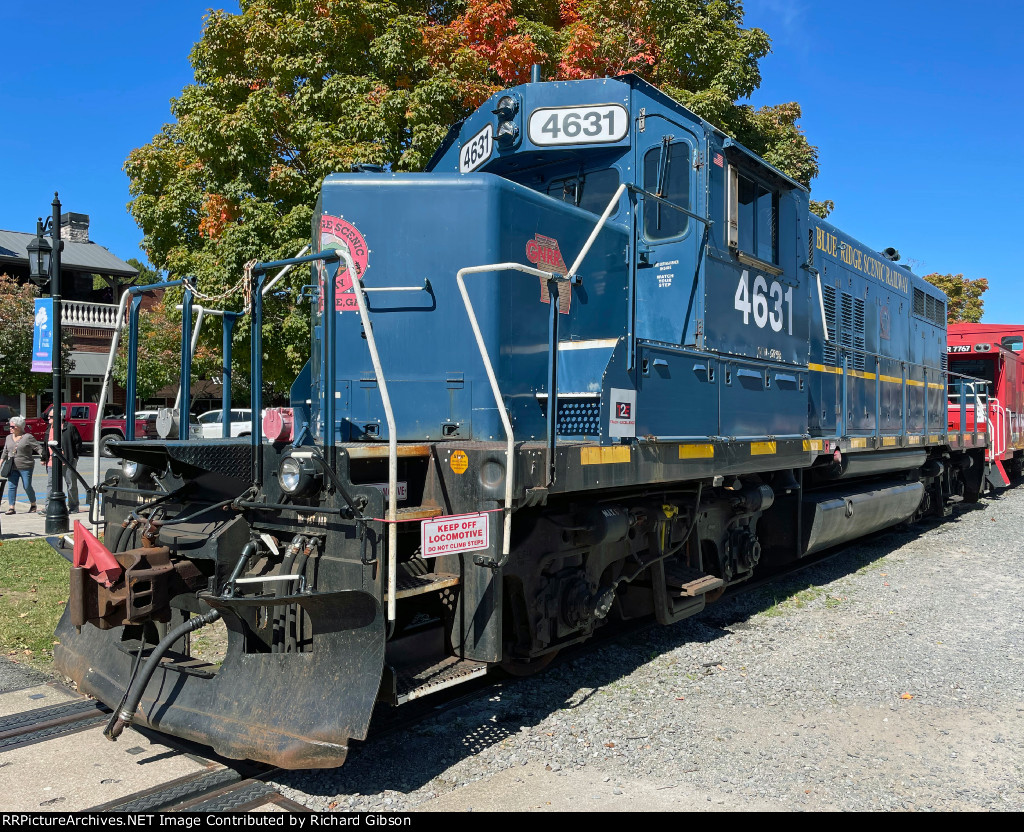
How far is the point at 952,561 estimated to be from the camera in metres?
9.37

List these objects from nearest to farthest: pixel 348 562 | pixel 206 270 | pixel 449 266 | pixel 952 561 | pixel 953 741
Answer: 1. pixel 348 562
2. pixel 953 741
3. pixel 449 266
4. pixel 952 561
5. pixel 206 270

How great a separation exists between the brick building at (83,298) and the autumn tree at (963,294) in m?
40.4

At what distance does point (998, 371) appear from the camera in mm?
15727

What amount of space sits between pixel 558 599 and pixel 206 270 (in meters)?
9.78

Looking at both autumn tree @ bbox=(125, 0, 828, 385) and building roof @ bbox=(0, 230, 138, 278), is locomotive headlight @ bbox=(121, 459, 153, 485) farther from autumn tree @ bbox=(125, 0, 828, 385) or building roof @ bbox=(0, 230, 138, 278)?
building roof @ bbox=(0, 230, 138, 278)

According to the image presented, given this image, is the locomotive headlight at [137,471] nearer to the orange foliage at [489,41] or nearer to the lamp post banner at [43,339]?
the lamp post banner at [43,339]

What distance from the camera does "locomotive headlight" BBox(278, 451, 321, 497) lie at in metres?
3.52

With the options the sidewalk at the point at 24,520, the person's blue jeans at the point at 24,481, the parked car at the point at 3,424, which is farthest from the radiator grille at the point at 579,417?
the parked car at the point at 3,424

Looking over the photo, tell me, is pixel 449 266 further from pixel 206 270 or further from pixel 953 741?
pixel 206 270

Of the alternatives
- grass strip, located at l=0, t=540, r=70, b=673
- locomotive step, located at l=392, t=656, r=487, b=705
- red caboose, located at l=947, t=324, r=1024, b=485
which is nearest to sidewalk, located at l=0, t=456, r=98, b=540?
grass strip, located at l=0, t=540, r=70, b=673

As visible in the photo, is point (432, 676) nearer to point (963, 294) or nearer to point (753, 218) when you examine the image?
point (753, 218)

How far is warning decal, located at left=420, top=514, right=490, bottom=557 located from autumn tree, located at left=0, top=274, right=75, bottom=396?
26.5 m
